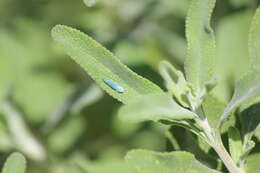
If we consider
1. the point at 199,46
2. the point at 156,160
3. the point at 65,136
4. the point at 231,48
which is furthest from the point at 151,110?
the point at 65,136

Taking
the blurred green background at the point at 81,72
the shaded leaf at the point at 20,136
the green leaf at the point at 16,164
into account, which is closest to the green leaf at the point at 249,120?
the green leaf at the point at 16,164

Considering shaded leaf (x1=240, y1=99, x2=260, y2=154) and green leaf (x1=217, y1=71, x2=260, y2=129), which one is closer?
green leaf (x1=217, y1=71, x2=260, y2=129)

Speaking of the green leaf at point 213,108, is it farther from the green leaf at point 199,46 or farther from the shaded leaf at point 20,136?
the shaded leaf at point 20,136

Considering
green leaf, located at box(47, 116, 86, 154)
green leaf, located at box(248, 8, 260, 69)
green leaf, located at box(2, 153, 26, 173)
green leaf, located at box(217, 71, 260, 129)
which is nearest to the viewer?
green leaf, located at box(217, 71, 260, 129)

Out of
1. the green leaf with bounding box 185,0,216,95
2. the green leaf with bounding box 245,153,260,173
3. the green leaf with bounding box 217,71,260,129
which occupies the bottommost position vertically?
the green leaf with bounding box 245,153,260,173

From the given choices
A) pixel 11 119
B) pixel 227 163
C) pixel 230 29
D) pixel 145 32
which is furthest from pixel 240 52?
pixel 227 163

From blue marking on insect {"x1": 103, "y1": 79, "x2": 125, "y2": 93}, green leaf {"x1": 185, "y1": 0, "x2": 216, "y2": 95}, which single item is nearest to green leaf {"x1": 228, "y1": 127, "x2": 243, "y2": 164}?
green leaf {"x1": 185, "y1": 0, "x2": 216, "y2": 95}

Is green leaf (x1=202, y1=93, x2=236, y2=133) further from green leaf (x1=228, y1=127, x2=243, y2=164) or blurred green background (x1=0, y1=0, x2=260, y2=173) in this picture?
blurred green background (x1=0, y1=0, x2=260, y2=173)

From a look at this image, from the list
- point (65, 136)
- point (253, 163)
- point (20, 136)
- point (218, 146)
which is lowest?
point (253, 163)

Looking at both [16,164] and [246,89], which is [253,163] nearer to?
[246,89]
